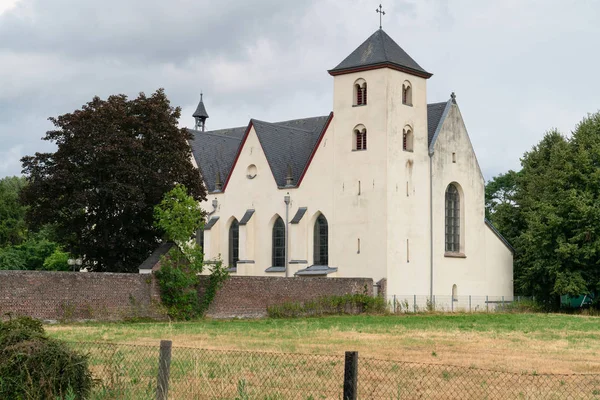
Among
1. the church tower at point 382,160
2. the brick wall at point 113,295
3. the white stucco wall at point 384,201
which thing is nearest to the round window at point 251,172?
the white stucco wall at point 384,201

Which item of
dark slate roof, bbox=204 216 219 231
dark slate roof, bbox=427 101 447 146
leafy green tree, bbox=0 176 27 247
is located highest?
dark slate roof, bbox=427 101 447 146

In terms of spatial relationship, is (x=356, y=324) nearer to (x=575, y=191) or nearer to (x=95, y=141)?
(x=95, y=141)

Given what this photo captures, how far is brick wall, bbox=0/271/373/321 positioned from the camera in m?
35.7

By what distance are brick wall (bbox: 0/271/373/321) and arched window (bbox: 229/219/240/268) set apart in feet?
51.4

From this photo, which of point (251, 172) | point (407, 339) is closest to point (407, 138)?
point (251, 172)

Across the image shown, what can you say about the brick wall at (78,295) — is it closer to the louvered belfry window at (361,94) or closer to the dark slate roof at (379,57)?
the louvered belfry window at (361,94)

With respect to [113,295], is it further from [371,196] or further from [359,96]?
[359,96]

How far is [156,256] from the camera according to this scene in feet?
148

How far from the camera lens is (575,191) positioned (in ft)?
178

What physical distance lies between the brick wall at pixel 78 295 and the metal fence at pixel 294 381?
51.1 feet

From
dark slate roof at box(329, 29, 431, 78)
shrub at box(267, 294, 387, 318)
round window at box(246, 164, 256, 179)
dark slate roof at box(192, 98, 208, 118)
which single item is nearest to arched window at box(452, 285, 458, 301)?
shrub at box(267, 294, 387, 318)

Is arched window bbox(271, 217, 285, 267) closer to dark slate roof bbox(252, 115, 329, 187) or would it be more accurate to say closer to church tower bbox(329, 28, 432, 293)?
dark slate roof bbox(252, 115, 329, 187)

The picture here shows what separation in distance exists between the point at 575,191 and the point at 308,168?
14.9 m

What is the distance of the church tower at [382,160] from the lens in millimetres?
55406
